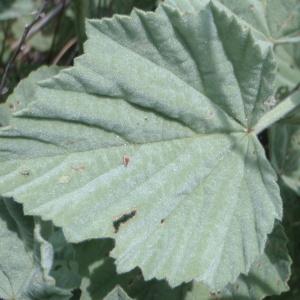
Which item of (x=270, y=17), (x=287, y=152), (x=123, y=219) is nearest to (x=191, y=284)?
(x=123, y=219)

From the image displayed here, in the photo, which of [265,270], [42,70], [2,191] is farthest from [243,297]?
[42,70]

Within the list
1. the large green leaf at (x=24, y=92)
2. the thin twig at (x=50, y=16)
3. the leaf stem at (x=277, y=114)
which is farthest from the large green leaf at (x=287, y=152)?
the thin twig at (x=50, y=16)

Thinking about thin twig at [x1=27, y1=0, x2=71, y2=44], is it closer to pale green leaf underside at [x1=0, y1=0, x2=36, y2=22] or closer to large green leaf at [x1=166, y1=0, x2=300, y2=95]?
pale green leaf underside at [x1=0, y1=0, x2=36, y2=22]

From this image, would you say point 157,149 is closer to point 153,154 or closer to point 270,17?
point 153,154

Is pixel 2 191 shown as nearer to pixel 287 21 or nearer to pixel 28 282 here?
pixel 28 282

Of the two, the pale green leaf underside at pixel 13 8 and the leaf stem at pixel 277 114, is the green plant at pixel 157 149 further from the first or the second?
the pale green leaf underside at pixel 13 8

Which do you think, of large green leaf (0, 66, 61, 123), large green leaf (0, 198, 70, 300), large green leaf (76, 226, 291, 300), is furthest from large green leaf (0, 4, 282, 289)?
large green leaf (0, 66, 61, 123)
